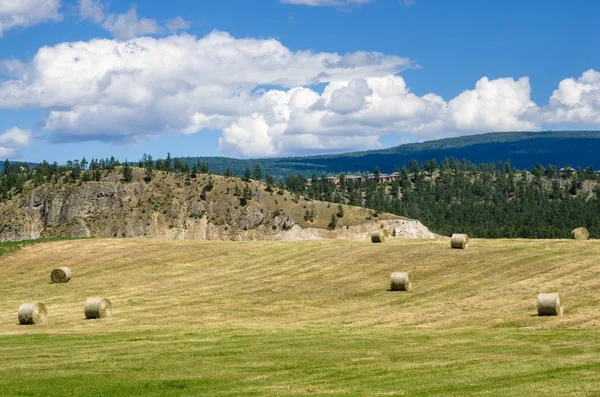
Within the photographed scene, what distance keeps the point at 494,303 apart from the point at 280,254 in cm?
2843

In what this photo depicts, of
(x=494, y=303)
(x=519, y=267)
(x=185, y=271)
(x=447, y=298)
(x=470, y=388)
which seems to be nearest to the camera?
(x=470, y=388)

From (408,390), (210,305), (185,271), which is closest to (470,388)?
(408,390)

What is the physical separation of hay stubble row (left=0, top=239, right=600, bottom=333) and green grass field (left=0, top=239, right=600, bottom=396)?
15 cm

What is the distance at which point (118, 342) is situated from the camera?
119ft

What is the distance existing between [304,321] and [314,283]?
1323 centimetres

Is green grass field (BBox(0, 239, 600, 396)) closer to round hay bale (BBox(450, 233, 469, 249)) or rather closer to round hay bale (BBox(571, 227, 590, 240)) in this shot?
round hay bale (BBox(450, 233, 469, 249))

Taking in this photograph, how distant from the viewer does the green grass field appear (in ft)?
83.1

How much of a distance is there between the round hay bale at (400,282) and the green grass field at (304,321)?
599 millimetres

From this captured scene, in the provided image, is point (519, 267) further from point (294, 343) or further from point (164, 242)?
point (164, 242)

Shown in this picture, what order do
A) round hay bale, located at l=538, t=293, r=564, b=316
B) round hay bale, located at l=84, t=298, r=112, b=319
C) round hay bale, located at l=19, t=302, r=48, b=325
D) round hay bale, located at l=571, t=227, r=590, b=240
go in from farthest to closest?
1. round hay bale, located at l=571, t=227, r=590, b=240
2. round hay bale, located at l=84, t=298, r=112, b=319
3. round hay bale, located at l=19, t=302, r=48, b=325
4. round hay bale, located at l=538, t=293, r=564, b=316

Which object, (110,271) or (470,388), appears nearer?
(470,388)

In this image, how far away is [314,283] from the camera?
187ft

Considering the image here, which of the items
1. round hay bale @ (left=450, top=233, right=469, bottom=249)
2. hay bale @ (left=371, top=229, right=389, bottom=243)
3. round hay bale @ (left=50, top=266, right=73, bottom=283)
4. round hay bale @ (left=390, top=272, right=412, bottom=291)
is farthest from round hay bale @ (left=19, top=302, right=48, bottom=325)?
hay bale @ (left=371, top=229, right=389, bottom=243)

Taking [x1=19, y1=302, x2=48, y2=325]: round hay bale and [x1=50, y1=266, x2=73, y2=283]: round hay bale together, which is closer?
[x1=19, y1=302, x2=48, y2=325]: round hay bale
